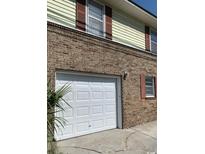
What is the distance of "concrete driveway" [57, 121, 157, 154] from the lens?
219 inches

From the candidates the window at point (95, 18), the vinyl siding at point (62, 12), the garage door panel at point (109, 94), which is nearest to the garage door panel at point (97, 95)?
the garage door panel at point (109, 94)

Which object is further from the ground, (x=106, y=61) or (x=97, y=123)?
(x=106, y=61)

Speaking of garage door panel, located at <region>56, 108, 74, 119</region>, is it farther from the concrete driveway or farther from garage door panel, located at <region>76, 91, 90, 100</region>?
the concrete driveway

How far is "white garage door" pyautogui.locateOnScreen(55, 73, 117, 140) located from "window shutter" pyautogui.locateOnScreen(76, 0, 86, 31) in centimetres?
175

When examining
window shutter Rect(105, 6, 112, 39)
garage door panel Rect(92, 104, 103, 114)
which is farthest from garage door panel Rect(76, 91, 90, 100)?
window shutter Rect(105, 6, 112, 39)

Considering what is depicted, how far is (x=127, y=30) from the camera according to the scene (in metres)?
10.2

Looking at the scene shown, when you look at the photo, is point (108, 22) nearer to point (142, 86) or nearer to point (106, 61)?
point (106, 61)

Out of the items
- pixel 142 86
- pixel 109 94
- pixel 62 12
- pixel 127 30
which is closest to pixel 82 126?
pixel 109 94

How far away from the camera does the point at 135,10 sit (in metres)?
9.98

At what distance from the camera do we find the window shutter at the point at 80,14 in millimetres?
7602

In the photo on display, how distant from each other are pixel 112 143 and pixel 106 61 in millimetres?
2945
